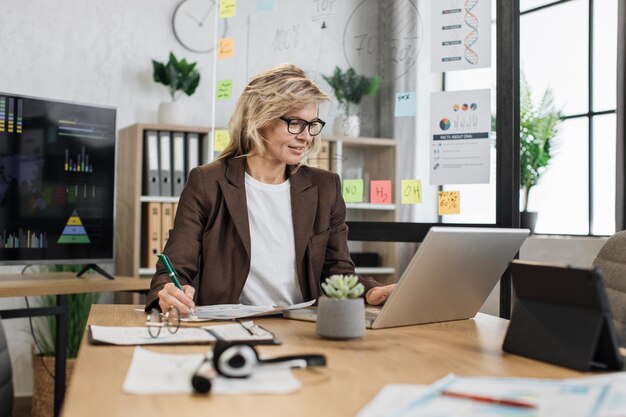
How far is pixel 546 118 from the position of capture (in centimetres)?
389

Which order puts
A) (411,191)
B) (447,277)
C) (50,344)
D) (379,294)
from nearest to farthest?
(447,277) < (379,294) < (411,191) < (50,344)

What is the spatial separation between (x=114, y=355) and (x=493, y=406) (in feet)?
1.99

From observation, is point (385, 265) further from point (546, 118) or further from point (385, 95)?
point (546, 118)

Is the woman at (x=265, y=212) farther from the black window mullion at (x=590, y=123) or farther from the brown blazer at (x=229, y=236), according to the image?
the black window mullion at (x=590, y=123)

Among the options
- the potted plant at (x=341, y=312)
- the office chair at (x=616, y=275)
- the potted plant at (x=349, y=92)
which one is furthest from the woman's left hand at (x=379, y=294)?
the potted plant at (x=349, y=92)

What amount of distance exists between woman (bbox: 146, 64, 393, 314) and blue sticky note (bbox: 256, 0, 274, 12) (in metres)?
1.20

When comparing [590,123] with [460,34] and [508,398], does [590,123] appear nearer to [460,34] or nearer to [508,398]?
[460,34]

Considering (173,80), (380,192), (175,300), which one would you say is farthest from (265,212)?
(173,80)

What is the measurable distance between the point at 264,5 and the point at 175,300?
200cm

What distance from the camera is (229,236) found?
1953 mm

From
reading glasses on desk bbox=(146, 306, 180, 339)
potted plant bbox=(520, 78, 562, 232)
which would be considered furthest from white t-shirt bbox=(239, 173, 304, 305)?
potted plant bbox=(520, 78, 562, 232)

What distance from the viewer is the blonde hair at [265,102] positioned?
1.97 metres

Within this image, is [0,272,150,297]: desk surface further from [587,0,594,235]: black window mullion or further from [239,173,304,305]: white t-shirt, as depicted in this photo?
[587,0,594,235]: black window mullion

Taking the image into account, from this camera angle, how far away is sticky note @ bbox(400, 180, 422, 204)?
108 inches
